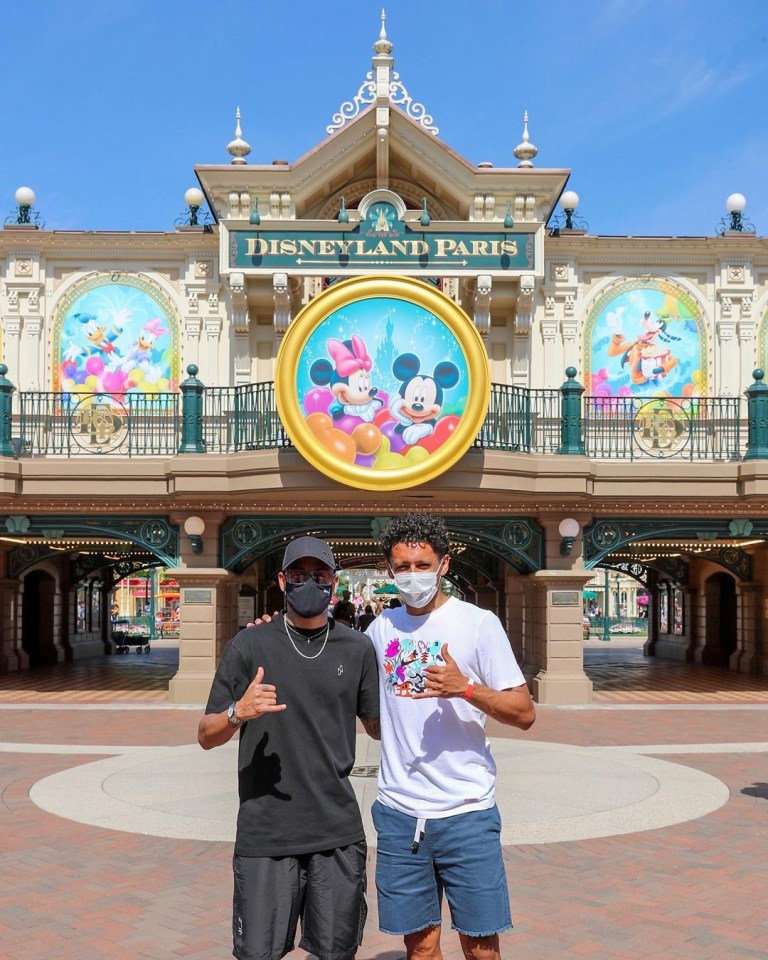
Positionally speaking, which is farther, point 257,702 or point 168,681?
point 168,681

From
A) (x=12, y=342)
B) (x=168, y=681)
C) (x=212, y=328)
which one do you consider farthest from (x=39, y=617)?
(x=212, y=328)

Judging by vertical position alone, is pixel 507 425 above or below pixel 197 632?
above

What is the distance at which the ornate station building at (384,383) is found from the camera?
1689 centimetres

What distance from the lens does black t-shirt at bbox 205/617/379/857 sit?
381 cm

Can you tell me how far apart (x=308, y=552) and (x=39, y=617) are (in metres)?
24.9

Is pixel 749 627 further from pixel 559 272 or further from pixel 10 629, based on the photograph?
pixel 10 629

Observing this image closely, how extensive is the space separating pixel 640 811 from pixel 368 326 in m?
10.1

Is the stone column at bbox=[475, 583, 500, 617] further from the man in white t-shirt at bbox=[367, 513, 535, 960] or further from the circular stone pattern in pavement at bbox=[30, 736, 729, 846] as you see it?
the man in white t-shirt at bbox=[367, 513, 535, 960]

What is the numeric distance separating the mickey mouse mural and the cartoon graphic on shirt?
40.9 ft

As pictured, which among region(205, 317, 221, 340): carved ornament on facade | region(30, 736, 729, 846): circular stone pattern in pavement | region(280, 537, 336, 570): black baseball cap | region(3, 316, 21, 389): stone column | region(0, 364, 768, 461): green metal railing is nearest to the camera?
region(280, 537, 336, 570): black baseball cap

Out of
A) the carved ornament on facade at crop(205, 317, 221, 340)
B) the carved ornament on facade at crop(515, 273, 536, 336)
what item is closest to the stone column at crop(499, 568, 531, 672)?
the carved ornament on facade at crop(515, 273, 536, 336)

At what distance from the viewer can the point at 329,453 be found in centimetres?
1659

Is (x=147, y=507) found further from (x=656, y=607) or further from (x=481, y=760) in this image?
(x=656, y=607)

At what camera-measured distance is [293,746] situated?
152 inches
